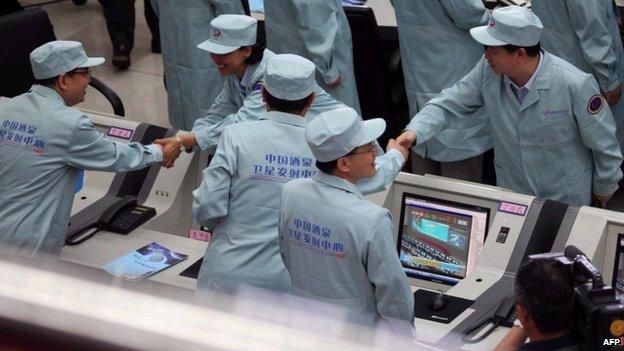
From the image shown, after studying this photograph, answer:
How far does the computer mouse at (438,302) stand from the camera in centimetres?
361

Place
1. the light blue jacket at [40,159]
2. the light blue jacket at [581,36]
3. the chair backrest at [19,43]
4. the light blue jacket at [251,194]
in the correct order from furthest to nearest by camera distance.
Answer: the chair backrest at [19,43] < the light blue jacket at [581,36] < the light blue jacket at [40,159] < the light blue jacket at [251,194]

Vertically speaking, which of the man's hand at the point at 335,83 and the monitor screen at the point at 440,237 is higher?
the monitor screen at the point at 440,237

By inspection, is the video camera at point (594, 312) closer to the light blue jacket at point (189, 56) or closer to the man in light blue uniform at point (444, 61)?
the man in light blue uniform at point (444, 61)

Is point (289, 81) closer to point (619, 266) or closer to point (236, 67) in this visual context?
point (236, 67)

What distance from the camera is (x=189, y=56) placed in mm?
5348

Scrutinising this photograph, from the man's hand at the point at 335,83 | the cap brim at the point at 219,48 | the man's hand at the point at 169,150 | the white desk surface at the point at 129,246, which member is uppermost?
the cap brim at the point at 219,48

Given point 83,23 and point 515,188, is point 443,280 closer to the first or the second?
point 515,188

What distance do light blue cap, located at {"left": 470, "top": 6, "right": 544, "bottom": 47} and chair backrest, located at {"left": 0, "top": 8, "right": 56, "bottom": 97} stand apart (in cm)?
268

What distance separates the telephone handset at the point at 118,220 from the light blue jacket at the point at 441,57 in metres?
1.43

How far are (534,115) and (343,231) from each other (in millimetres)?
1271

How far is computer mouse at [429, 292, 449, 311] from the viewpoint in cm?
361

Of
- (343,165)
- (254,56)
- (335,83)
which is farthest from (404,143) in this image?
(335,83)

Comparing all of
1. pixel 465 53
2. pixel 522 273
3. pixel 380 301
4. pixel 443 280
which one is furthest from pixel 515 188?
pixel 522 273

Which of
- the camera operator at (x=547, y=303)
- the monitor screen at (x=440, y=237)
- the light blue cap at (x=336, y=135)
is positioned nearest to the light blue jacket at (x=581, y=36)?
the monitor screen at (x=440, y=237)
